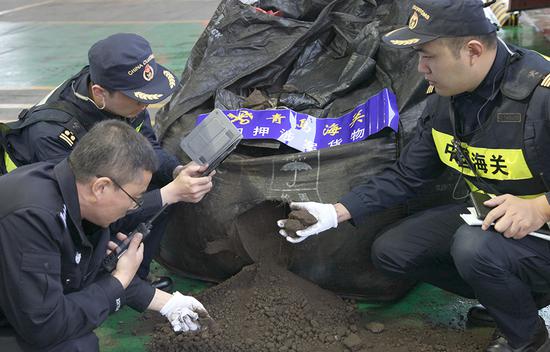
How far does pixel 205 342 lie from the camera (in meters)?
2.15

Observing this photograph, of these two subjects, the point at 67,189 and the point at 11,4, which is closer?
the point at 67,189

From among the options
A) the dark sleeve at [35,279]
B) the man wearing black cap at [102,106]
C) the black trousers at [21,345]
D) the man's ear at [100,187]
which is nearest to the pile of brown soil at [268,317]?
the man wearing black cap at [102,106]

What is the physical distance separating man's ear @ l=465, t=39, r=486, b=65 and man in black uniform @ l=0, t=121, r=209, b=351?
3.13ft

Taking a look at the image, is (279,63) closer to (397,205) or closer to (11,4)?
(397,205)

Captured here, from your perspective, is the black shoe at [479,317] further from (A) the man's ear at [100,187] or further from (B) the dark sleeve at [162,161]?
(A) the man's ear at [100,187]

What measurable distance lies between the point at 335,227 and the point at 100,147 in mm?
936

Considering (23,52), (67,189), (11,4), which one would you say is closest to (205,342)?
(67,189)

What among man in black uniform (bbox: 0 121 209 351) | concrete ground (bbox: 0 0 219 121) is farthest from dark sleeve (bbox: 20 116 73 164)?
concrete ground (bbox: 0 0 219 121)

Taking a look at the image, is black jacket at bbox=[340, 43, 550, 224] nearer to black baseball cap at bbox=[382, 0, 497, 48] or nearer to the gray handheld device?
Result: black baseball cap at bbox=[382, 0, 497, 48]

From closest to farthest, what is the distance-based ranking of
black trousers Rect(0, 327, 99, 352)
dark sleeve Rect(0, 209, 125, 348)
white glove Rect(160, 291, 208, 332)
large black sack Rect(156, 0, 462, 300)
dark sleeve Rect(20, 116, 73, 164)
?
dark sleeve Rect(0, 209, 125, 348)
black trousers Rect(0, 327, 99, 352)
white glove Rect(160, 291, 208, 332)
dark sleeve Rect(20, 116, 73, 164)
large black sack Rect(156, 0, 462, 300)

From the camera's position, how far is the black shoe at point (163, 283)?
2525 mm

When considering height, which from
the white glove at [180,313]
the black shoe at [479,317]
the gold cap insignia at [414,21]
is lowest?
the black shoe at [479,317]

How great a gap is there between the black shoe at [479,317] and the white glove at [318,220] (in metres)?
0.58

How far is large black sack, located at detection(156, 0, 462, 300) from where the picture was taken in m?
2.31
